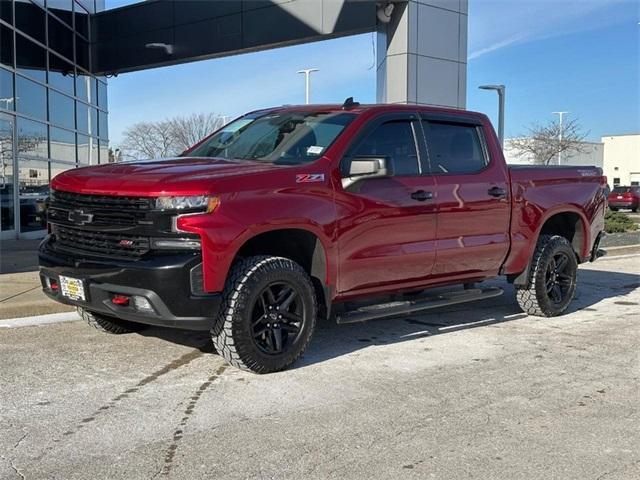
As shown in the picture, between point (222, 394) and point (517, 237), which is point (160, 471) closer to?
point (222, 394)

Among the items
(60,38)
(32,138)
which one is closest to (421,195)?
(32,138)

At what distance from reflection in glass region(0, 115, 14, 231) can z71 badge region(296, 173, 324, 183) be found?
1072cm

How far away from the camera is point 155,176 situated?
451 cm

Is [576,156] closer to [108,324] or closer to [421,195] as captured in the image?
[421,195]

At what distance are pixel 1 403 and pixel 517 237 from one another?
15.6 feet

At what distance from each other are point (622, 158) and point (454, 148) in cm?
7707

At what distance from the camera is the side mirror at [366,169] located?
5.03 metres

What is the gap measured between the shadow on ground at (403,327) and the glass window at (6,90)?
9.75 metres

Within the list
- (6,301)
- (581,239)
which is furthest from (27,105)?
(581,239)

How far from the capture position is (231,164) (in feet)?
16.4

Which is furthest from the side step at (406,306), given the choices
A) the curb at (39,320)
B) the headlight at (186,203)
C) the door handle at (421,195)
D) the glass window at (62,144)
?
the glass window at (62,144)

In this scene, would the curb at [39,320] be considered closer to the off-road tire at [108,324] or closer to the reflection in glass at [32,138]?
the off-road tire at [108,324]

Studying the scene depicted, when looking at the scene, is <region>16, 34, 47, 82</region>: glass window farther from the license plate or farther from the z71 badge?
the z71 badge

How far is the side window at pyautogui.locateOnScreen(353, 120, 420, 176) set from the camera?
5.55 m
